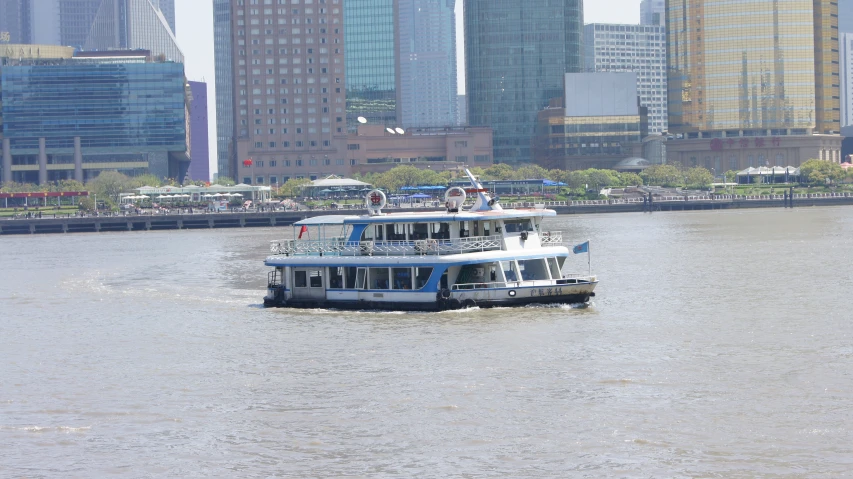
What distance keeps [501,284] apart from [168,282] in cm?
2969

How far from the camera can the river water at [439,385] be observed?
33938mm

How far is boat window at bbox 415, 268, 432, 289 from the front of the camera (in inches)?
2318

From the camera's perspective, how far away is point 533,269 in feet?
197

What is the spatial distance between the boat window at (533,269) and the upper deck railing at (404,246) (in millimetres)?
1320

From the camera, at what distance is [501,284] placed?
58.1 metres

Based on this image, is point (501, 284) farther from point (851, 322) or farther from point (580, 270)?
point (580, 270)

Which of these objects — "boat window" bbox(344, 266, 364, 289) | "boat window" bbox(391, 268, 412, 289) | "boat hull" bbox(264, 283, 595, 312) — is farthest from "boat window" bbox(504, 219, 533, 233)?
"boat window" bbox(344, 266, 364, 289)

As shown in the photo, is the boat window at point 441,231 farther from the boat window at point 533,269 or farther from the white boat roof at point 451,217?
the boat window at point 533,269

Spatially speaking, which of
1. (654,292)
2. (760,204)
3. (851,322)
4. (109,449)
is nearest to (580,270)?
(654,292)

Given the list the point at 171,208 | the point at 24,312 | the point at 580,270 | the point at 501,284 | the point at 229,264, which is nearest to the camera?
the point at 501,284

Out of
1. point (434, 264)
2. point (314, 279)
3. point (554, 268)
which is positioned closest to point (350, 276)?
point (314, 279)

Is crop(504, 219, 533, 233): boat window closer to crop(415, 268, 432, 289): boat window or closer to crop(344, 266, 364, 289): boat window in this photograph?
crop(415, 268, 432, 289): boat window

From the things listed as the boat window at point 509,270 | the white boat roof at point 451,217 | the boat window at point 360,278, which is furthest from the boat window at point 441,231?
the boat window at point 360,278

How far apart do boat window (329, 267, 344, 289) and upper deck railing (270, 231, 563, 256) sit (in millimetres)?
872
